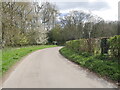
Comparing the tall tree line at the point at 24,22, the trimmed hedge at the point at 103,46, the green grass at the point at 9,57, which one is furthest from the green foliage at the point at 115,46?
the tall tree line at the point at 24,22

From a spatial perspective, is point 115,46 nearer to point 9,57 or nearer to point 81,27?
point 9,57

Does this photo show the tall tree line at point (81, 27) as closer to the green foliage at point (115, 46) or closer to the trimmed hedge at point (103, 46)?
the trimmed hedge at point (103, 46)

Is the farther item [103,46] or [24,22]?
[24,22]

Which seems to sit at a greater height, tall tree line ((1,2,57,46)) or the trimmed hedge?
tall tree line ((1,2,57,46))

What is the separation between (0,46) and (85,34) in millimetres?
36357

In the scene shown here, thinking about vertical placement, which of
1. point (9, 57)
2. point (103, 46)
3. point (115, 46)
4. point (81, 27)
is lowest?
point (9, 57)

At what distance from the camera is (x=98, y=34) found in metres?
42.9

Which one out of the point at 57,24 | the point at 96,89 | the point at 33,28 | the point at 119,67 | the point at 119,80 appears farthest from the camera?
the point at 57,24

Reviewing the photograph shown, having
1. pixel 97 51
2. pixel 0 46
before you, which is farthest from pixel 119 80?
pixel 0 46

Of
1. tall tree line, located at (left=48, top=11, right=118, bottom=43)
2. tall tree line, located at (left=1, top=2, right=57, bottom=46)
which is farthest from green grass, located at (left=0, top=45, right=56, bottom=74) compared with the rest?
tall tree line, located at (left=48, top=11, right=118, bottom=43)

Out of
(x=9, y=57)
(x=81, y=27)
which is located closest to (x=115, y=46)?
(x=9, y=57)

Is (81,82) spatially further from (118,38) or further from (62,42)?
(62,42)

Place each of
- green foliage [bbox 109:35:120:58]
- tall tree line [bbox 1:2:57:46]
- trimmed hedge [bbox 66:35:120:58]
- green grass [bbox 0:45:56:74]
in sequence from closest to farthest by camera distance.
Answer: green foliage [bbox 109:35:120:58], trimmed hedge [bbox 66:35:120:58], green grass [bbox 0:45:56:74], tall tree line [bbox 1:2:57:46]

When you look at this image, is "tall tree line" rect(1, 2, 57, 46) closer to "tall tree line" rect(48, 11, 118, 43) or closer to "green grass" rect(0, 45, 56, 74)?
"green grass" rect(0, 45, 56, 74)
